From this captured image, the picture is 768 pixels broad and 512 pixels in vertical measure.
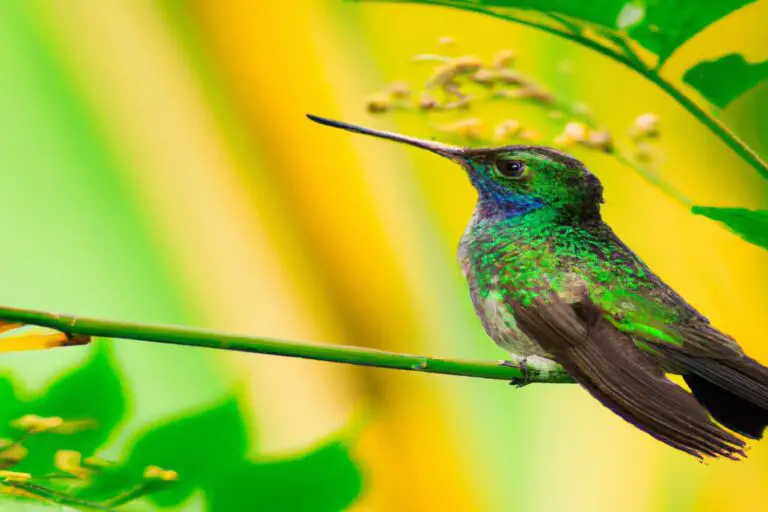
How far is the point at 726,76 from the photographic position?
423mm

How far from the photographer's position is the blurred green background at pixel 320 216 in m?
0.84

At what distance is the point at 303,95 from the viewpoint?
89 cm

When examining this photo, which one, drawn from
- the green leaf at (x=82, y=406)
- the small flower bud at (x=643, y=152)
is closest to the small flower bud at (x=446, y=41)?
the small flower bud at (x=643, y=152)

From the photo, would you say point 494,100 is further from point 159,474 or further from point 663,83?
point 159,474

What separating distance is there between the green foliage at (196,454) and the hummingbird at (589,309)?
0.33ft

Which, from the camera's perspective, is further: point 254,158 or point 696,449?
point 254,158

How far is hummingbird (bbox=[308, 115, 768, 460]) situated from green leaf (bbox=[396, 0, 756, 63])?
0.08m

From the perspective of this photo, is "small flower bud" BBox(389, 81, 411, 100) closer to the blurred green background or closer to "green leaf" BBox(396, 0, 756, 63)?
"green leaf" BBox(396, 0, 756, 63)

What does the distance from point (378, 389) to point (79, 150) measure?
365 mm

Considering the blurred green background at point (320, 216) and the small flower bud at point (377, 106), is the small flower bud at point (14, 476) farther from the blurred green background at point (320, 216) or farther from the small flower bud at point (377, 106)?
the blurred green background at point (320, 216)

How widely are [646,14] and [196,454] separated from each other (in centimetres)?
27

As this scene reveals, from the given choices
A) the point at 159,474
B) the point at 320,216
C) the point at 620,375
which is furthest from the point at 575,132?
the point at 320,216

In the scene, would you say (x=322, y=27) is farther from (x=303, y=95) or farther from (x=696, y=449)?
(x=696, y=449)

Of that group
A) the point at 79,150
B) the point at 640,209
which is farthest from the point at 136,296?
the point at 640,209
